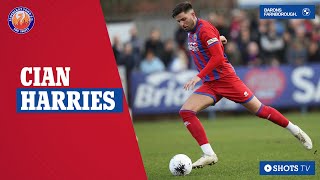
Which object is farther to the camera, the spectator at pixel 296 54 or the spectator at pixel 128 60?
the spectator at pixel 296 54

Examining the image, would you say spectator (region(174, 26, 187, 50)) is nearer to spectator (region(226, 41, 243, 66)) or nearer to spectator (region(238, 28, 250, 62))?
spectator (region(226, 41, 243, 66))

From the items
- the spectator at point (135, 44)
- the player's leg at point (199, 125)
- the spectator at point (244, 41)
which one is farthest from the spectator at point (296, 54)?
the player's leg at point (199, 125)

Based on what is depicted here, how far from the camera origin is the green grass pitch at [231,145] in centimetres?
1120

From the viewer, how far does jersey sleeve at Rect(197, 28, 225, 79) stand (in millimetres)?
10688

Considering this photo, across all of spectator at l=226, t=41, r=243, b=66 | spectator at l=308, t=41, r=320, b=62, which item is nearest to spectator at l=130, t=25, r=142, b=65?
spectator at l=226, t=41, r=243, b=66

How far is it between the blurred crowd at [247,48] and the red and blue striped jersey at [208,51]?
9.04 meters

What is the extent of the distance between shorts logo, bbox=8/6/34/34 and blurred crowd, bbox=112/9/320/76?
33.9 feet

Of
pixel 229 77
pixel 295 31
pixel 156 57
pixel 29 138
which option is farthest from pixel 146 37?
pixel 29 138

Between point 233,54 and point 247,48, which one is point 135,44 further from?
point 247,48

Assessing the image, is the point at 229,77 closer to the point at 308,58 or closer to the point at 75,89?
the point at 75,89

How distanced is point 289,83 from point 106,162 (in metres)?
11.8

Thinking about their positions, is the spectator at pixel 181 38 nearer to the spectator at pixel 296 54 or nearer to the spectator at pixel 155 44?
the spectator at pixel 155 44

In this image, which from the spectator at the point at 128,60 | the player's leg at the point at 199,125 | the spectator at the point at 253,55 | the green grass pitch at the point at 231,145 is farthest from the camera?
the spectator at the point at 253,55

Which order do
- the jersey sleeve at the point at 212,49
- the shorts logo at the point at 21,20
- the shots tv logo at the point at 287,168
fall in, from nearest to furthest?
the shorts logo at the point at 21,20 → the shots tv logo at the point at 287,168 → the jersey sleeve at the point at 212,49
